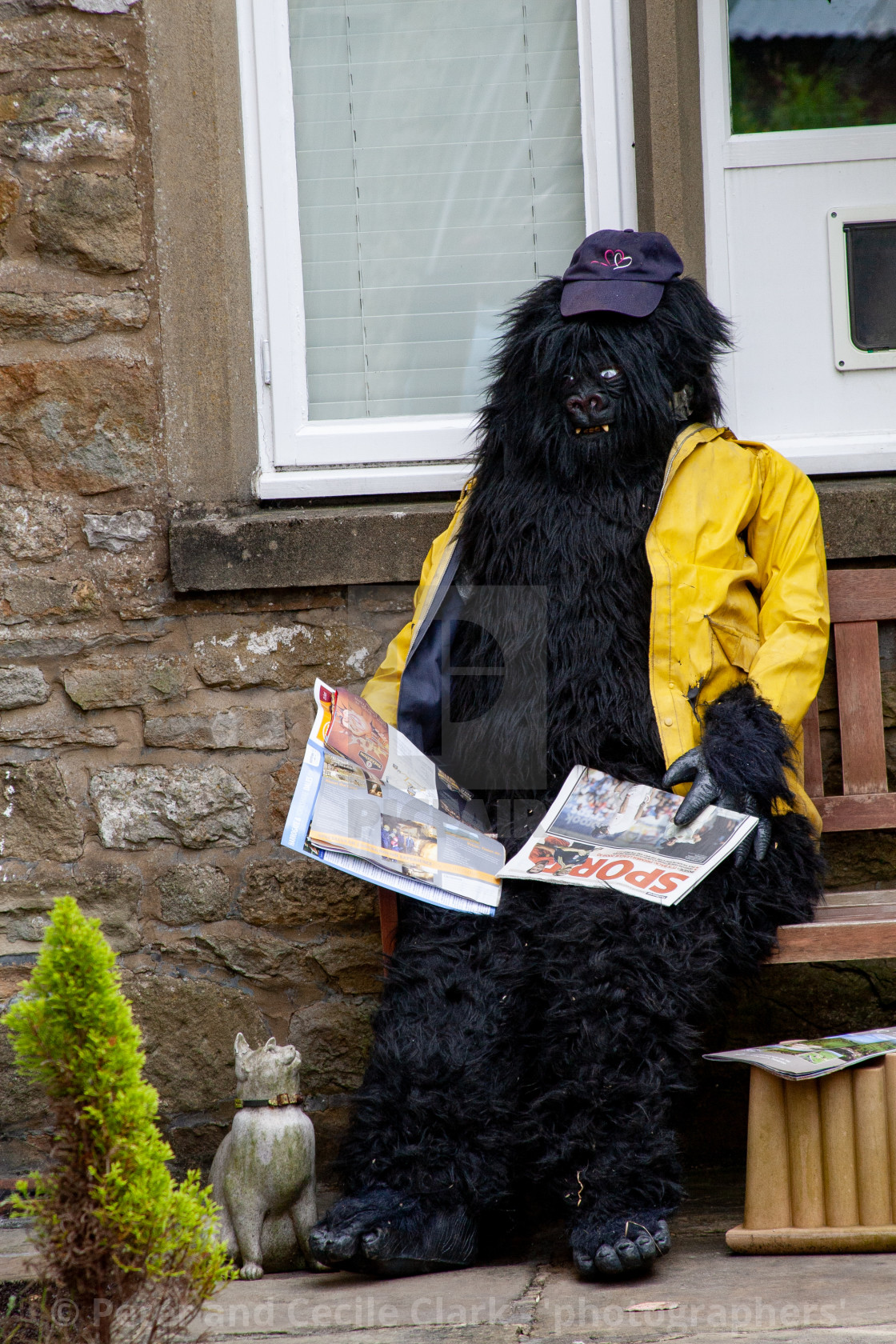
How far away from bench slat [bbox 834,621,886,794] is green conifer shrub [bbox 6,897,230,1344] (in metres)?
1.87

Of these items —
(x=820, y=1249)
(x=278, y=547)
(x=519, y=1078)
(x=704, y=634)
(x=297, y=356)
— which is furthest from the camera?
(x=297, y=356)

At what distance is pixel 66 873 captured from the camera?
116 inches

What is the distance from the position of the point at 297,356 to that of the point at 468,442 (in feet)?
1.56

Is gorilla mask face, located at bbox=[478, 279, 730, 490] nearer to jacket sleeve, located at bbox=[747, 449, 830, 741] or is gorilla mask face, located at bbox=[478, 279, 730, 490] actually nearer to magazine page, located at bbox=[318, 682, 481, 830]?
jacket sleeve, located at bbox=[747, 449, 830, 741]

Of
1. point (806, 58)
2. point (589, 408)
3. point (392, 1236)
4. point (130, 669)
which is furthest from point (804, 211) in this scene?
point (392, 1236)

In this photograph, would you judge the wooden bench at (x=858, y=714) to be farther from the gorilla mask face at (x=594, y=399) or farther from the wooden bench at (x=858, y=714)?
the gorilla mask face at (x=594, y=399)

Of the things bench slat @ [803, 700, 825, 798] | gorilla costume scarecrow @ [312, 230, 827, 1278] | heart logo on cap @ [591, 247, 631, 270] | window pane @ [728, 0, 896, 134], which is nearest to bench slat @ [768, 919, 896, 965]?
gorilla costume scarecrow @ [312, 230, 827, 1278]

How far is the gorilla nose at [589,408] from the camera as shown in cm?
248

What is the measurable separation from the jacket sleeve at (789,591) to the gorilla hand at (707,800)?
19 cm

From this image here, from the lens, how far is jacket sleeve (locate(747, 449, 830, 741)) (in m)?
2.42

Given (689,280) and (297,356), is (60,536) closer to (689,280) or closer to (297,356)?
(297,356)

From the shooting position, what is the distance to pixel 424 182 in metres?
3.19

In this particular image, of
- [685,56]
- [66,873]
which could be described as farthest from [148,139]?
[66,873]

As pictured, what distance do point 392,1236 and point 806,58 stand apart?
2784mm
